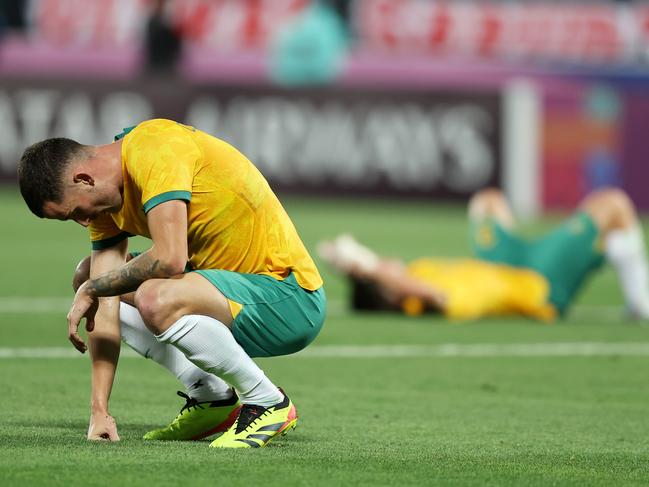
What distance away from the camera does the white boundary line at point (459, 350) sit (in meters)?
8.80

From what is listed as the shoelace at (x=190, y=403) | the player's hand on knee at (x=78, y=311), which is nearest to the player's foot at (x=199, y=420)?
the shoelace at (x=190, y=403)

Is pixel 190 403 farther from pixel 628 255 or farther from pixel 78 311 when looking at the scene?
pixel 628 255

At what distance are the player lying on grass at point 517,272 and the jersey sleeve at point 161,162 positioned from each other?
4795 mm

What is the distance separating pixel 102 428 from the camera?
5.64m

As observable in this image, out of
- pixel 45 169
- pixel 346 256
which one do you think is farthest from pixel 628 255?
pixel 45 169

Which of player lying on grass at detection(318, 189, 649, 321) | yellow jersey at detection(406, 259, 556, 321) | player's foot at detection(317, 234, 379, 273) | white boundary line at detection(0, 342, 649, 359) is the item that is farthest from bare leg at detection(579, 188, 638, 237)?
player's foot at detection(317, 234, 379, 273)

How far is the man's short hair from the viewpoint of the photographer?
527 cm

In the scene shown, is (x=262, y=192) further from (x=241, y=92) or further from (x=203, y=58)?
(x=203, y=58)

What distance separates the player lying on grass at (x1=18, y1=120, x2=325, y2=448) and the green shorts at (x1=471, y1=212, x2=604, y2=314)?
488cm

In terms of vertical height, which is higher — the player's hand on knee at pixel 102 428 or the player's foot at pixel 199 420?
the player's hand on knee at pixel 102 428

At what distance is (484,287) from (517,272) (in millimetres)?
275

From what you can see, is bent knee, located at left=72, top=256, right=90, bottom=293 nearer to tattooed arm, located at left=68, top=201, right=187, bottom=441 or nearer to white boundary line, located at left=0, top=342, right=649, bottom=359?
tattooed arm, located at left=68, top=201, right=187, bottom=441

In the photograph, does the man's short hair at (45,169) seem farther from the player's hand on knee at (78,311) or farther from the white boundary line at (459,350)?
the white boundary line at (459,350)

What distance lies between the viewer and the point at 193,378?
6020 millimetres
